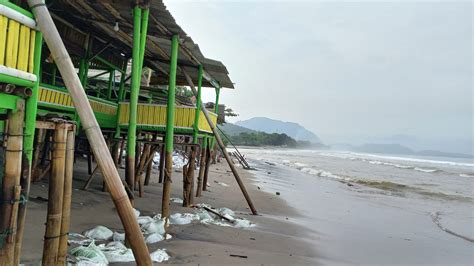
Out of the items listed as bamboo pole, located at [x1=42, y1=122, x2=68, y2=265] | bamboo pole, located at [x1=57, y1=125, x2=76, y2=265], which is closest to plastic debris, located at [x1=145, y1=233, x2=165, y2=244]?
bamboo pole, located at [x1=57, y1=125, x2=76, y2=265]

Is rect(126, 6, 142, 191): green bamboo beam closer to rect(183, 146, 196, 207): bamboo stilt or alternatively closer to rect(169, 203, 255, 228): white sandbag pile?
rect(169, 203, 255, 228): white sandbag pile

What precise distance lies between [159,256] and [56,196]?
229 cm

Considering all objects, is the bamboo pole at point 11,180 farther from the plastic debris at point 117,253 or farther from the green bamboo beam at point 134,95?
the green bamboo beam at point 134,95

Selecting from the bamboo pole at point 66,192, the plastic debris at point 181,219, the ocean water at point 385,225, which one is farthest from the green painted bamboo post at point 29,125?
the ocean water at point 385,225

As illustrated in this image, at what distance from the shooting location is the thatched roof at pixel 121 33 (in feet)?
24.3

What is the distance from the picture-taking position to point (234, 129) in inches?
6324

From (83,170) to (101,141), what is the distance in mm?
11556

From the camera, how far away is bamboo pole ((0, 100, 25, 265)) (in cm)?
296

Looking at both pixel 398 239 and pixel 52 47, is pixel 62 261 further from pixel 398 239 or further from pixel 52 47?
pixel 398 239

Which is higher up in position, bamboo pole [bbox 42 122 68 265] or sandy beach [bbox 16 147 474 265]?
bamboo pole [bbox 42 122 68 265]

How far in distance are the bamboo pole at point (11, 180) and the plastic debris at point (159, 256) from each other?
2.68 m

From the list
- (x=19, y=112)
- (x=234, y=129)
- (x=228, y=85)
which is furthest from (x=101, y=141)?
(x=234, y=129)

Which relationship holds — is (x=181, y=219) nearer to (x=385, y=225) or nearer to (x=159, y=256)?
(x=159, y=256)

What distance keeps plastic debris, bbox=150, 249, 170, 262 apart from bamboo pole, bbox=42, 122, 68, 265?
74.3 inches
